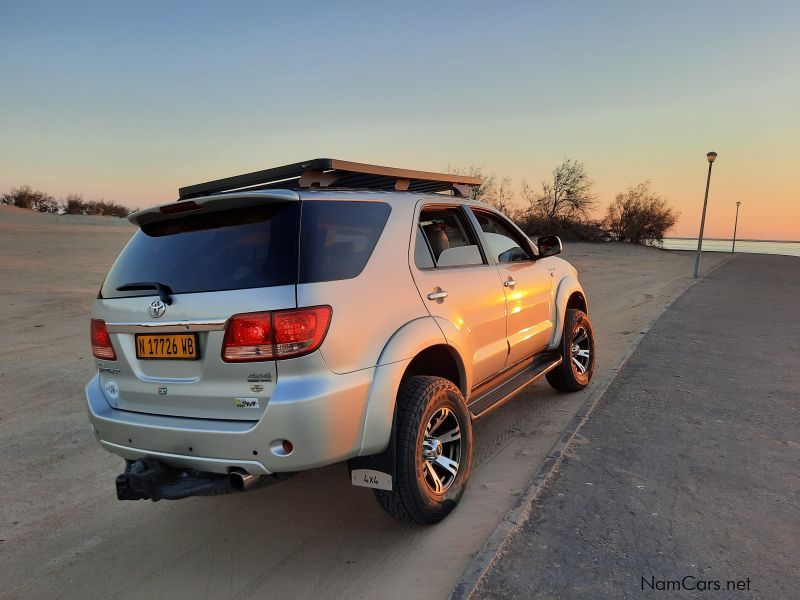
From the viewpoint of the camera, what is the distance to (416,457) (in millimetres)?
2826

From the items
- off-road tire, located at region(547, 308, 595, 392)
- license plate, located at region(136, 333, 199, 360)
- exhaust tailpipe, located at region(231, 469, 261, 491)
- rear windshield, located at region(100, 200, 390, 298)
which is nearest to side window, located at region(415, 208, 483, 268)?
rear windshield, located at region(100, 200, 390, 298)

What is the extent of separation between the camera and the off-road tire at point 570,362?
16.9 feet

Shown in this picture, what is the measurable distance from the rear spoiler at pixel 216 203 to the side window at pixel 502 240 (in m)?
1.91

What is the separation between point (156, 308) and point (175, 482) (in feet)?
2.82

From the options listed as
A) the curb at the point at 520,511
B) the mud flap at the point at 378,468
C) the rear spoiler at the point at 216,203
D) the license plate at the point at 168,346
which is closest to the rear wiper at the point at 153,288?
the license plate at the point at 168,346

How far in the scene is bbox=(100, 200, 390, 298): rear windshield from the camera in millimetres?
2566

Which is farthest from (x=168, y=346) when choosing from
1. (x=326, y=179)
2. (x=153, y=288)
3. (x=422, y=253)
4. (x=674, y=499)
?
(x=674, y=499)

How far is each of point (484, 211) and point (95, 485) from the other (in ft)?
11.3

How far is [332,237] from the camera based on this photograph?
8.97 feet

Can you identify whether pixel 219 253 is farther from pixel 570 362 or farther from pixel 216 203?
pixel 570 362

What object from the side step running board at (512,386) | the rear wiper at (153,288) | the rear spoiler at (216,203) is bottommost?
the side step running board at (512,386)

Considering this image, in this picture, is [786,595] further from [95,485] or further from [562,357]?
[95,485]

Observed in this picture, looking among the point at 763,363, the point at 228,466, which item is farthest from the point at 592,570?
the point at 763,363

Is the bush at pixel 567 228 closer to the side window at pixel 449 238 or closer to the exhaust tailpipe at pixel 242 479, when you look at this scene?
the side window at pixel 449 238
